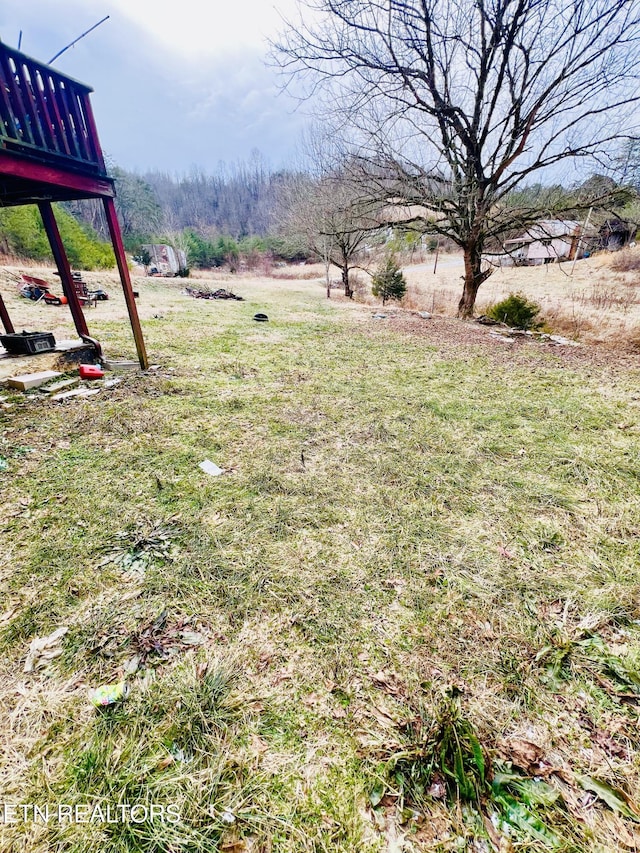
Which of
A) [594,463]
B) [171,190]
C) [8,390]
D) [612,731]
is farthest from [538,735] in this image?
[171,190]

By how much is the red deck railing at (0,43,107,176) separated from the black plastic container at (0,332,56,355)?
176cm

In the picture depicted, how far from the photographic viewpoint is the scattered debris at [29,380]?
318 centimetres

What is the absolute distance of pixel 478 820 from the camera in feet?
2.72

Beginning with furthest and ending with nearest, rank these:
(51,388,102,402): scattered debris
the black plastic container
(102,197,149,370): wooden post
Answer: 1. the black plastic container
2. (102,197,149,370): wooden post
3. (51,388,102,402): scattered debris

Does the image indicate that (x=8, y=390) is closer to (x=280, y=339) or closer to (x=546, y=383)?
(x=280, y=339)

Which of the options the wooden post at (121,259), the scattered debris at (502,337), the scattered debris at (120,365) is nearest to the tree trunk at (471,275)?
the scattered debris at (502,337)

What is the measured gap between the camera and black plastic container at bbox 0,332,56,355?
363 centimetres

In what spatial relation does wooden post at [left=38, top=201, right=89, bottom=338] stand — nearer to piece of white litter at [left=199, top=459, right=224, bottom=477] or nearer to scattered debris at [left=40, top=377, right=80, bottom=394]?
scattered debris at [left=40, top=377, right=80, bottom=394]

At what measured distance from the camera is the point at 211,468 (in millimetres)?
2205

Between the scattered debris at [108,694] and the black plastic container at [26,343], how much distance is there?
12.9 feet

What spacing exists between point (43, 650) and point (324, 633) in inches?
38.3

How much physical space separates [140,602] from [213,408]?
78.2 inches

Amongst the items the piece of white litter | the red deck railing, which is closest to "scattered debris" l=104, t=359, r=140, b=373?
the red deck railing

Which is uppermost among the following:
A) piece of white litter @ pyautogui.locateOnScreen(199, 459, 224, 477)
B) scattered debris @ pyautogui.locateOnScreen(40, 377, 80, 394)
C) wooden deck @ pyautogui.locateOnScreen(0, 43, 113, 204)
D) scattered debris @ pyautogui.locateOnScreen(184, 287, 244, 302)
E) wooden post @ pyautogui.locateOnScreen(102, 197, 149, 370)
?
wooden deck @ pyautogui.locateOnScreen(0, 43, 113, 204)
